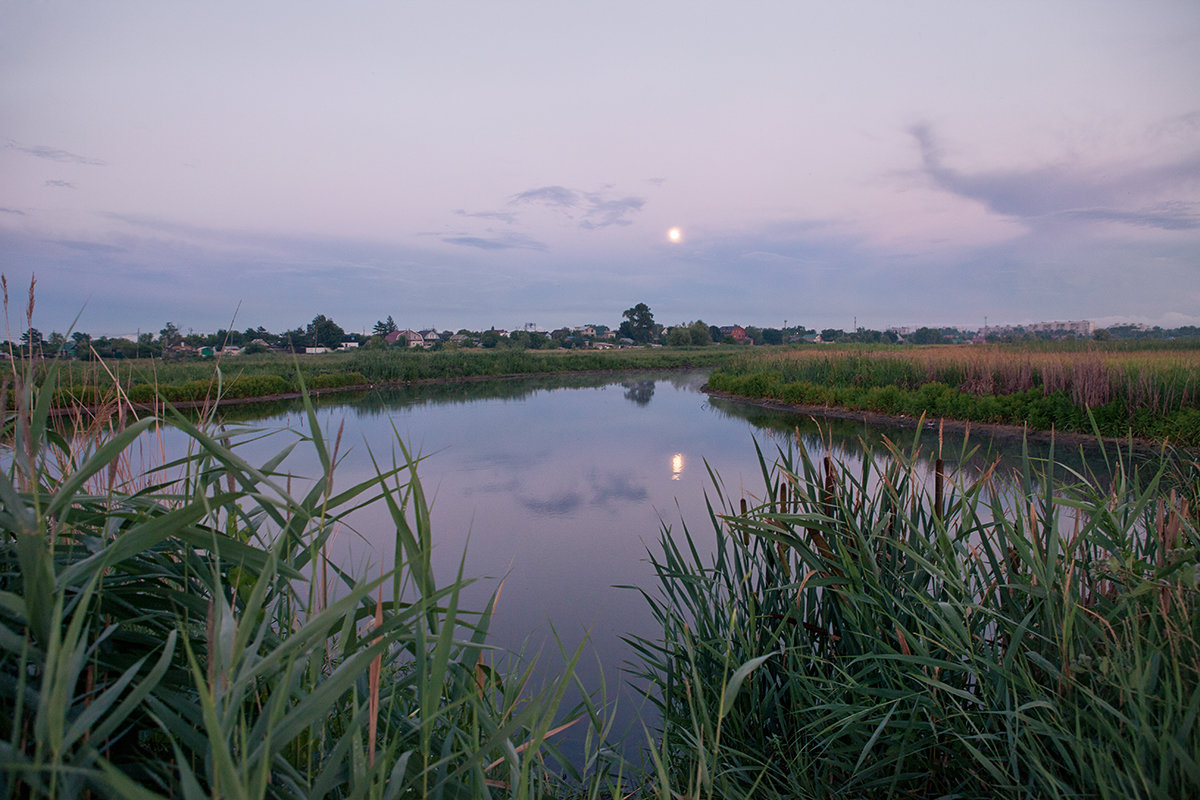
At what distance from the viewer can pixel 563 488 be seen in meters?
7.36

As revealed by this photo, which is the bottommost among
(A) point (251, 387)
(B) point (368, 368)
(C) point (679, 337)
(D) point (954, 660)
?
(D) point (954, 660)

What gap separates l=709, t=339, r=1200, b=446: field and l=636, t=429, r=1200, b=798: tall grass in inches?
154

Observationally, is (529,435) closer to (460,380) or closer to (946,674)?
(946,674)

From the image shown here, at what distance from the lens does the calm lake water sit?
3.81m

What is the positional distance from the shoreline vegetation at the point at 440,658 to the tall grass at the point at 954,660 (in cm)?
1

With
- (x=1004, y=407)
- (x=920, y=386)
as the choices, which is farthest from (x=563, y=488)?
(x=920, y=386)

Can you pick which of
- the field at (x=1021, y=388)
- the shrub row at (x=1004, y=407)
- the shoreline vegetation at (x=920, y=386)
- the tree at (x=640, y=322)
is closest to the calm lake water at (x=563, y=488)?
the shoreline vegetation at (x=920, y=386)

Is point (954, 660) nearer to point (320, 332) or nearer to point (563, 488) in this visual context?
point (320, 332)

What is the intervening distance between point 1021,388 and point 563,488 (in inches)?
323

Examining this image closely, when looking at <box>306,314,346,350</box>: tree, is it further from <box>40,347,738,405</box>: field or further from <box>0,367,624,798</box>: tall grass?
<box>40,347,738,405</box>: field

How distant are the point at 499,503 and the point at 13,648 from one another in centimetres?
606

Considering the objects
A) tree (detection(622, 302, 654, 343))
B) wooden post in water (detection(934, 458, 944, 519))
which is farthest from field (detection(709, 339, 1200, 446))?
tree (detection(622, 302, 654, 343))

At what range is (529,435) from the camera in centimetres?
1137

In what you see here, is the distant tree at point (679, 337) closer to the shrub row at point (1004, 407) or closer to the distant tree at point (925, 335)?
the distant tree at point (925, 335)
